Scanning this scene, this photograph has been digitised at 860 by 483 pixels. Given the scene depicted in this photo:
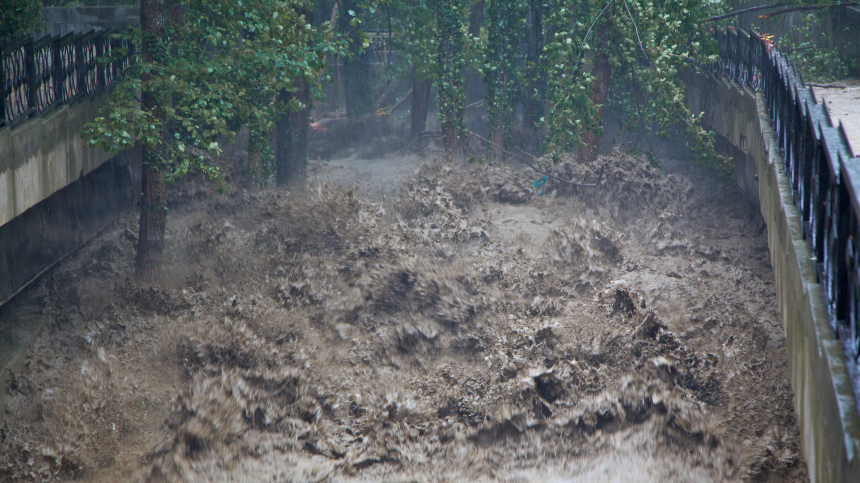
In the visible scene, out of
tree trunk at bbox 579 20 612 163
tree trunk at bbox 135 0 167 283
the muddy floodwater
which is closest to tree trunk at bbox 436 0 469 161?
tree trunk at bbox 579 20 612 163

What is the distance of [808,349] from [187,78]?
24.3ft

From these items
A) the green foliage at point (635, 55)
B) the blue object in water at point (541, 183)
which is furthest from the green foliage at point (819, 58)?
the blue object in water at point (541, 183)

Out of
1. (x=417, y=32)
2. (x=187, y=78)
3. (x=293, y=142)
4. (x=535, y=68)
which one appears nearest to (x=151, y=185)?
(x=187, y=78)

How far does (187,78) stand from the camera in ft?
26.7

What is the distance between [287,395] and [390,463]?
1.56 meters

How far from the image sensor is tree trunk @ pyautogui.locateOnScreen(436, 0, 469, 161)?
13281 mm

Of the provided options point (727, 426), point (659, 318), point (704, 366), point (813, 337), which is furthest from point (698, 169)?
point (813, 337)

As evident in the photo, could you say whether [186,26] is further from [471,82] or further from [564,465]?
[471,82]

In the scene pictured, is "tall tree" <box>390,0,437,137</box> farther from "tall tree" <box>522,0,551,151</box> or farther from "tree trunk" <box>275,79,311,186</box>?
"tree trunk" <box>275,79,311,186</box>

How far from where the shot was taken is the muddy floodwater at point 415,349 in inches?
237

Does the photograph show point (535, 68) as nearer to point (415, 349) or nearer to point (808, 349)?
point (415, 349)

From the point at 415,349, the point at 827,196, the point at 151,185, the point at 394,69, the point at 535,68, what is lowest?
the point at 415,349

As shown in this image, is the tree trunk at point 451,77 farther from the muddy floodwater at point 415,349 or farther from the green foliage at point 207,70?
the green foliage at point 207,70

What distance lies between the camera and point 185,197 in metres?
12.1
